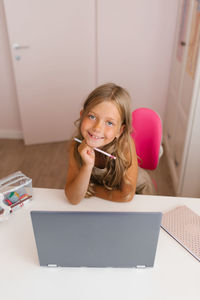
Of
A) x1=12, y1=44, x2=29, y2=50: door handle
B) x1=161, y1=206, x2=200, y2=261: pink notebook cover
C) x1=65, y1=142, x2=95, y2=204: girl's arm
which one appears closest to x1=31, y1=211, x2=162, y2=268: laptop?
x1=161, y1=206, x2=200, y2=261: pink notebook cover

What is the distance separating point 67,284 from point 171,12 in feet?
8.50

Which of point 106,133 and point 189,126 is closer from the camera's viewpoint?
point 106,133

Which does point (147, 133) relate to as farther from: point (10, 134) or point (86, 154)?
point (10, 134)

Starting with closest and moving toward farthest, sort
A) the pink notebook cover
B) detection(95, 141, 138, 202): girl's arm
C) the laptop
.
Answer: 1. the laptop
2. the pink notebook cover
3. detection(95, 141, 138, 202): girl's arm

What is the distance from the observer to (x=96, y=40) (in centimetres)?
270

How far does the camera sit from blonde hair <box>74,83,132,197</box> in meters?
1.02

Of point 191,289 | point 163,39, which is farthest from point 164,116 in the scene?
point 191,289

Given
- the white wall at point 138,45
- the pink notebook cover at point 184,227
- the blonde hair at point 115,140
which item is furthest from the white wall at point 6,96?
the pink notebook cover at point 184,227

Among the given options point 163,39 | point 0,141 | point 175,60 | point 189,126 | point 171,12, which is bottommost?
point 0,141

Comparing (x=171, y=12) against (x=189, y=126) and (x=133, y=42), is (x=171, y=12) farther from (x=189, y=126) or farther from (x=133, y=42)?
(x=189, y=126)

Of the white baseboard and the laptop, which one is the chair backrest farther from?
the white baseboard

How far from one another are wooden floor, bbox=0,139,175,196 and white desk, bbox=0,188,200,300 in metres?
1.39

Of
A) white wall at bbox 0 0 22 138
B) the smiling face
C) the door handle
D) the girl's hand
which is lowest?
white wall at bbox 0 0 22 138

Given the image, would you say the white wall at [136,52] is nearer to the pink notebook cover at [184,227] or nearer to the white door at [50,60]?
the white door at [50,60]
